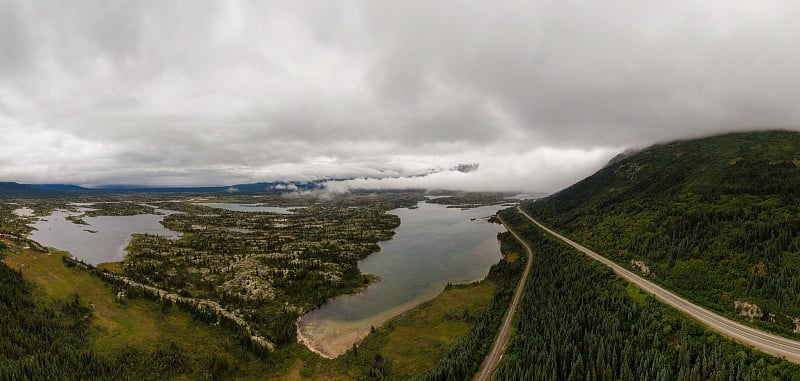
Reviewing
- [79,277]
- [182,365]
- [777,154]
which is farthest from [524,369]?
[777,154]

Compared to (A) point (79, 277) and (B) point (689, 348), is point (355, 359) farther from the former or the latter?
(A) point (79, 277)

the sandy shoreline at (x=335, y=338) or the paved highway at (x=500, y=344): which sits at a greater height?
the paved highway at (x=500, y=344)

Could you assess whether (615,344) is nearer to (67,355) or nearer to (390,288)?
(390,288)

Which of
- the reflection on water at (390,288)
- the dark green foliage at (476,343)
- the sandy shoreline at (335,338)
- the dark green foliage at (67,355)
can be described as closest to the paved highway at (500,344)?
the dark green foliage at (476,343)

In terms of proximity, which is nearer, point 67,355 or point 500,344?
point 67,355

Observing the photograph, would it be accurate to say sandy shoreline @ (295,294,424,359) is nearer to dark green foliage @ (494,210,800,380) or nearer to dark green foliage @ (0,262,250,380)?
dark green foliage @ (0,262,250,380)

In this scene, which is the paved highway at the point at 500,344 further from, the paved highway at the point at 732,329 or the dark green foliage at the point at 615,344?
the paved highway at the point at 732,329

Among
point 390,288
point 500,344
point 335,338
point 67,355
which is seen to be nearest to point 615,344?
point 500,344
